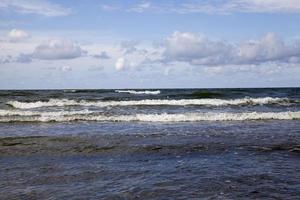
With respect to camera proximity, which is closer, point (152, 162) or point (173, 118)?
point (152, 162)

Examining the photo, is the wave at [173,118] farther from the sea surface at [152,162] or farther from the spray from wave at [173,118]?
the sea surface at [152,162]

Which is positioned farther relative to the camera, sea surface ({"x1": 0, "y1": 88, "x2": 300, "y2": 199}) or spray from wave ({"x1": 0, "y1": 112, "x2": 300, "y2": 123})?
spray from wave ({"x1": 0, "y1": 112, "x2": 300, "y2": 123})

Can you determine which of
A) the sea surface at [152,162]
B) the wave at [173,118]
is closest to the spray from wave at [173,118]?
the wave at [173,118]

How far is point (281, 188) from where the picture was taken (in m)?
7.46

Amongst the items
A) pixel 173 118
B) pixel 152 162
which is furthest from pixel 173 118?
pixel 152 162


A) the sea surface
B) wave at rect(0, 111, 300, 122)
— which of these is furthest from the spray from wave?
the sea surface

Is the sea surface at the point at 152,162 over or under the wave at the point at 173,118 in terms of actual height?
under

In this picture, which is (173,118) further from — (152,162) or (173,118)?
(152,162)

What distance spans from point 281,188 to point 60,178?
464cm

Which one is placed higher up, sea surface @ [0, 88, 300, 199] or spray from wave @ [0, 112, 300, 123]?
spray from wave @ [0, 112, 300, 123]

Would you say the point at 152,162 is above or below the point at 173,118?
below

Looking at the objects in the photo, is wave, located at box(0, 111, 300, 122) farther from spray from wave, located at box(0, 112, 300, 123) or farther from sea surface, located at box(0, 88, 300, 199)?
sea surface, located at box(0, 88, 300, 199)

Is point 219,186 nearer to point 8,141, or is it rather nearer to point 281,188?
point 281,188

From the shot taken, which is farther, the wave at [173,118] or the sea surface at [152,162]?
the wave at [173,118]
